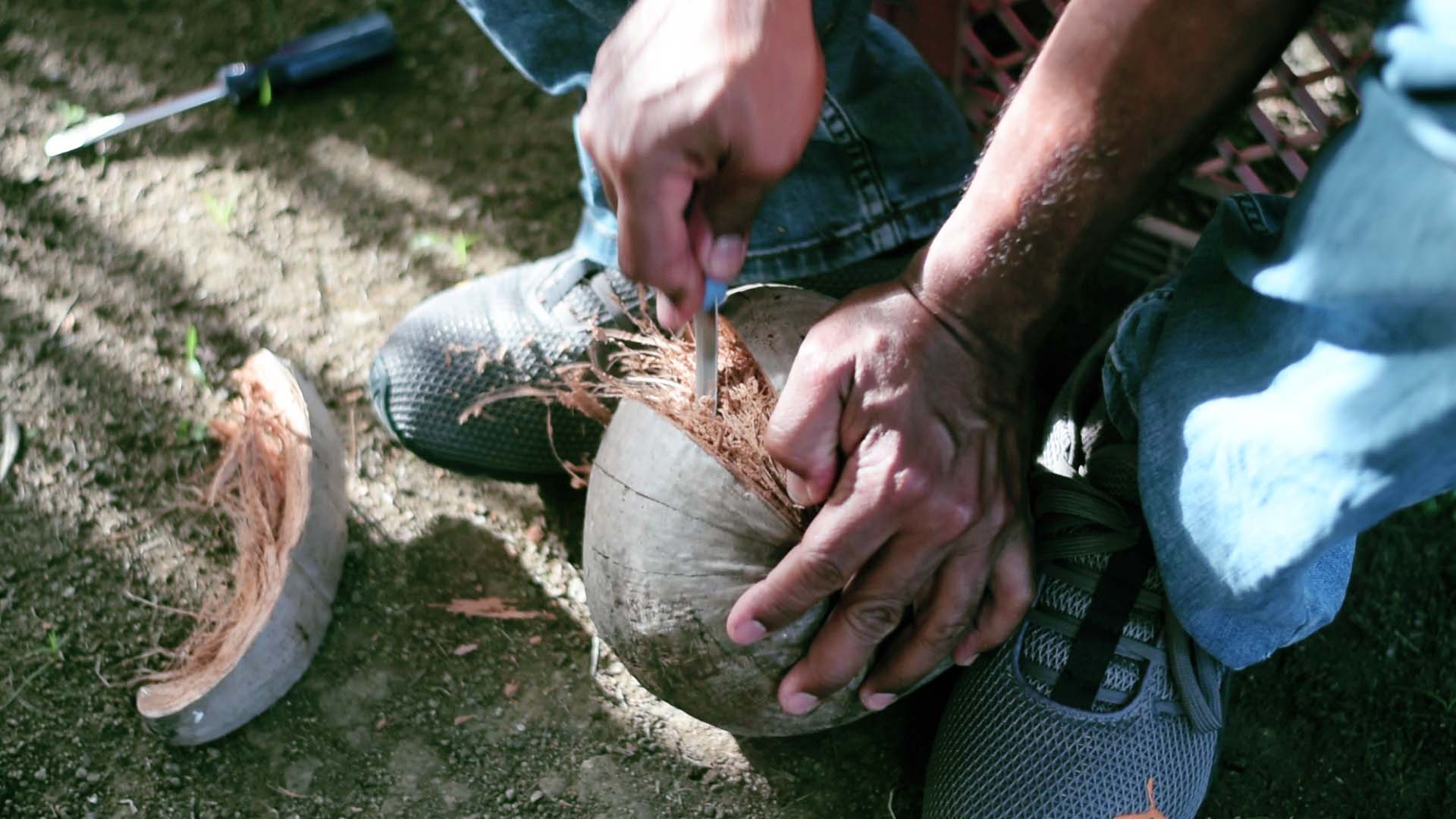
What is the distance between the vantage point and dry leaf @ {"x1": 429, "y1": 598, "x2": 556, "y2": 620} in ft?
5.69

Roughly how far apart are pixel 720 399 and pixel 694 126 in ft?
1.21

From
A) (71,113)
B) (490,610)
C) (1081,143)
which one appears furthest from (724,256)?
(71,113)

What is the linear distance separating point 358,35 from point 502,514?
3.78 ft

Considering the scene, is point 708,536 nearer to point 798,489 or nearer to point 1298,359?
point 798,489

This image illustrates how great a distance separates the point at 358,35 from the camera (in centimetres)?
234

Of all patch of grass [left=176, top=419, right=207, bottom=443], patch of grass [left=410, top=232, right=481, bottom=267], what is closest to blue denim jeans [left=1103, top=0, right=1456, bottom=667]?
patch of grass [left=410, top=232, right=481, bottom=267]

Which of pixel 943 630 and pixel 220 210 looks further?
pixel 220 210

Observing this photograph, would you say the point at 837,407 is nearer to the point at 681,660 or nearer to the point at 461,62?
the point at 681,660

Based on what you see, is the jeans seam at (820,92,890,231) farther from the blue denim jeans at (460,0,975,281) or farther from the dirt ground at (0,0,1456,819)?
the dirt ground at (0,0,1456,819)

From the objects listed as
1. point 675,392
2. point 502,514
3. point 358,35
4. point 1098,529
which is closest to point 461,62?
point 358,35

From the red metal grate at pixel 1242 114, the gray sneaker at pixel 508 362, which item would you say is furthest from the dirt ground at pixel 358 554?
the red metal grate at pixel 1242 114

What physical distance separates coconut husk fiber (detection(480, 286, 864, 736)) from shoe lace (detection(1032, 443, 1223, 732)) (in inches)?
12.7

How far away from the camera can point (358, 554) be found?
1791 mm

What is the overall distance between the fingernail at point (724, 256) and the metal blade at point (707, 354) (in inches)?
2.3
